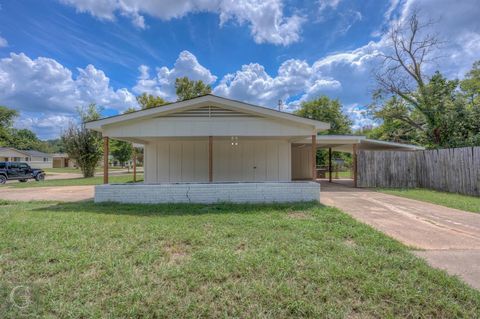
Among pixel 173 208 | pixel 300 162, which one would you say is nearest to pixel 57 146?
pixel 300 162

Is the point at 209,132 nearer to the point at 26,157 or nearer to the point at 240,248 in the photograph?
the point at 240,248

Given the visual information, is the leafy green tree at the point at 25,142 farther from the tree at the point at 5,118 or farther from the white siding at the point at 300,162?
the white siding at the point at 300,162

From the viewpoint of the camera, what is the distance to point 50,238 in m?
4.05

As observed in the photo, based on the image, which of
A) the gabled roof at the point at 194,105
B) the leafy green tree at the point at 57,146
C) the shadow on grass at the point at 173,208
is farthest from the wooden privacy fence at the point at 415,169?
the leafy green tree at the point at 57,146

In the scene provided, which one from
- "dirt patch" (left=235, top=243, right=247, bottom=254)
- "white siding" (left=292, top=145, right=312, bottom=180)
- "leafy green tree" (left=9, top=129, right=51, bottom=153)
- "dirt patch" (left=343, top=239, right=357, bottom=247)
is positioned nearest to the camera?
"dirt patch" (left=235, top=243, right=247, bottom=254)

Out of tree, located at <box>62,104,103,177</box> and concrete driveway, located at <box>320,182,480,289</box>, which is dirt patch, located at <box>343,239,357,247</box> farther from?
tree, located at <box>62,104,103,177</box>

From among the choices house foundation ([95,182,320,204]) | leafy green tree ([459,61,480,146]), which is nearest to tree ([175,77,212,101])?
house foundation ([95,182,320,204])

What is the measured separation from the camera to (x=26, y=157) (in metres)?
41.9

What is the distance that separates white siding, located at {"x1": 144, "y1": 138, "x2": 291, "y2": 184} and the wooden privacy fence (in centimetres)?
446

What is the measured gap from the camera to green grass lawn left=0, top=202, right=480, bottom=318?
2.34 m

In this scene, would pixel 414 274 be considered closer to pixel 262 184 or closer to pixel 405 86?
pixel 262 184

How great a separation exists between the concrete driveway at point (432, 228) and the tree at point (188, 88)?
68.5ft

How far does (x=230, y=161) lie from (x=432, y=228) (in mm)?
7886

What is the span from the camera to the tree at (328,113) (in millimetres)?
28562
